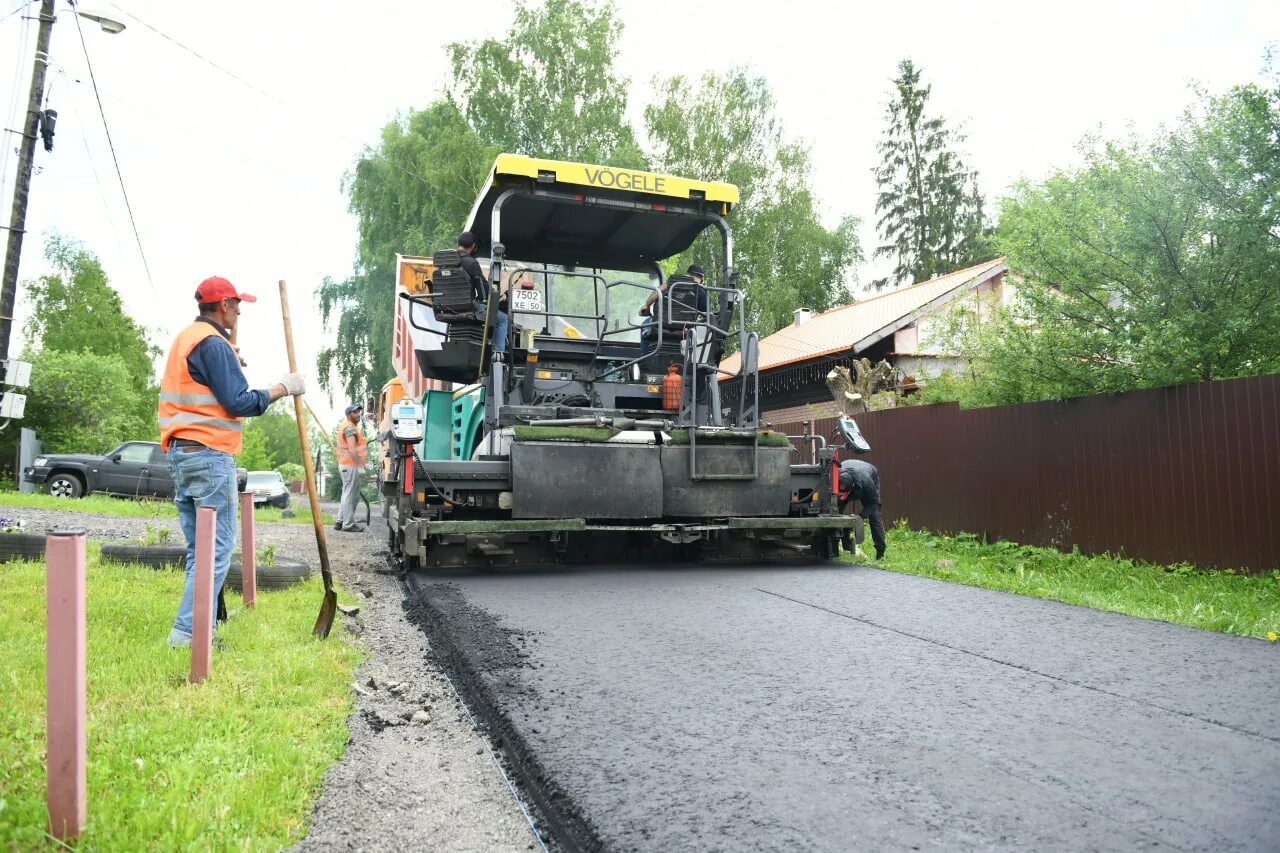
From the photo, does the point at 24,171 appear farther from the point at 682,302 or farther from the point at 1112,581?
the point at 1112,581

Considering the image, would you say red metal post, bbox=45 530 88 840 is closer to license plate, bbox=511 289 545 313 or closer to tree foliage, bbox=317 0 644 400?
license plate, bbox=511 289 545 313

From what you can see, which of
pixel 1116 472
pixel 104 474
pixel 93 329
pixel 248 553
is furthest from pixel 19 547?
pixel 93 329

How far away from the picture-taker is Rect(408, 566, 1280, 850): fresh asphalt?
2.46 metres

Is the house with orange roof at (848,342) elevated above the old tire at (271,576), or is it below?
above

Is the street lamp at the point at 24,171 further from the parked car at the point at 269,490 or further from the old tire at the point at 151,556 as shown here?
the old tire at the point at 151,556

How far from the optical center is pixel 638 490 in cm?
746

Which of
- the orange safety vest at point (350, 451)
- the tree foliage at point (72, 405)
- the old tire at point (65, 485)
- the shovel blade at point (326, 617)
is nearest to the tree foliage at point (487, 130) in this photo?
the tree foliage at point (72, 405)

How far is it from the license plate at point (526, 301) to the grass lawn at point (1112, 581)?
3.88m

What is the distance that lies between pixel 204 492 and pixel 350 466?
30.5 ft

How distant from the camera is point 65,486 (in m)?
19.2

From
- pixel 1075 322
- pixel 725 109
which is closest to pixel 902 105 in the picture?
pixel 725 109

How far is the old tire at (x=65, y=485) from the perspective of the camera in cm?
1914

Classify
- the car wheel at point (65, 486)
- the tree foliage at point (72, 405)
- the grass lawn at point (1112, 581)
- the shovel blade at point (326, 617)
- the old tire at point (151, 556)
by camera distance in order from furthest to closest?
the tree foliage at point (72, 405)
the car wheel at point (65, 486)
the old tire at point (151, 556)
the grass lawn at point (1112, 581)
the shovel blade at point (326, 617)

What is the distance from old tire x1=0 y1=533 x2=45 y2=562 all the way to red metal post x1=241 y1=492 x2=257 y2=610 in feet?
9.91
